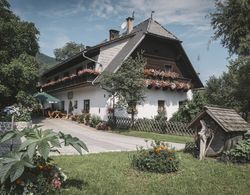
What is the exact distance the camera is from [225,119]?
34.4 ft

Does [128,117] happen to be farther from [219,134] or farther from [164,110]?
[219,134]

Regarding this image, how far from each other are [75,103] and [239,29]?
16.9m

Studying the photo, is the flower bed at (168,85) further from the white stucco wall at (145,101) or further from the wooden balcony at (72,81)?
the wooden balcony at (72,81)

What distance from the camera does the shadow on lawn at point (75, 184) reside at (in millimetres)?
6703

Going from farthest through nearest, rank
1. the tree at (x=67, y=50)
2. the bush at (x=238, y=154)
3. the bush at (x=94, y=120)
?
the tree at (x=67, y=50)
the bush at (x=94, y=120)
the bush at (x=238, y=154)

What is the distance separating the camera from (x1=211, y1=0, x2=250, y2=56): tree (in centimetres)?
2220

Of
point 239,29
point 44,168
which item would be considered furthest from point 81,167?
point 239,29

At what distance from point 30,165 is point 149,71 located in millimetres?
21378

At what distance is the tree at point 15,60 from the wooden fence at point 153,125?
6.95 meters

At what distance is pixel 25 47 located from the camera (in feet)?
87.6

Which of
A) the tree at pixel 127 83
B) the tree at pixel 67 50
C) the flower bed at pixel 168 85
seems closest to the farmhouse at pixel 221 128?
the tree at pixel 127 83

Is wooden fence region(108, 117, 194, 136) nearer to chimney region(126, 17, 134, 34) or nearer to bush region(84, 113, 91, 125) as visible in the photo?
bush region(84, 113, 91, 125)

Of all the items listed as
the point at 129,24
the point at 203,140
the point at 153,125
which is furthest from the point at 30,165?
the point at 129,24

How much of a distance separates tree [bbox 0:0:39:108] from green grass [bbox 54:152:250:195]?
1468cm
